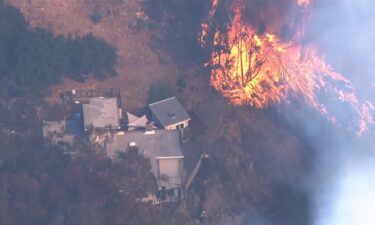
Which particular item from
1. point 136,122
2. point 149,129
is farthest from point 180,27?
point 149,129

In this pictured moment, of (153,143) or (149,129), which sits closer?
(153,143)

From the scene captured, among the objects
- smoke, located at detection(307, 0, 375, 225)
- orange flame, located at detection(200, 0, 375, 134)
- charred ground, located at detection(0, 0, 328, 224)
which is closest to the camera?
charred ground, located at detection(0, 0, 328, 224)

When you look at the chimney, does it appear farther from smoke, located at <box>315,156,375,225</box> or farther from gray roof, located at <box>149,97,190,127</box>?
smoke, located at <box>315,156,375,225</box>

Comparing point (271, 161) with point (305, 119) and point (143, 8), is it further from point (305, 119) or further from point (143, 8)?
point (143, 8)

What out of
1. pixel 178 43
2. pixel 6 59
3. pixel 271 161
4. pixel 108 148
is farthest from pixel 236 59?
pixel 6 59

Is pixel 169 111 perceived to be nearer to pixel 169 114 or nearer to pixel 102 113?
pixel 169 114

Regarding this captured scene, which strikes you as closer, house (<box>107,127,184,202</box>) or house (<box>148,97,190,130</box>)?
house (<box>107,127,184,202</box>)

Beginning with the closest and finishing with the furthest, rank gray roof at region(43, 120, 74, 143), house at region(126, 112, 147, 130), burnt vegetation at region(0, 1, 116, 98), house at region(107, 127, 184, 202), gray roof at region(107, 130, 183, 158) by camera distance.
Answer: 1. house at region(107, 127, 184, 202)
2. gray roof at region(107, 130, 183, 158)
3. gray roof at region(43, 120, 74, 143)
4. house at region(126, 112, 147, 130)
5. burnt vegetation at region(0, 1, 116, 98)

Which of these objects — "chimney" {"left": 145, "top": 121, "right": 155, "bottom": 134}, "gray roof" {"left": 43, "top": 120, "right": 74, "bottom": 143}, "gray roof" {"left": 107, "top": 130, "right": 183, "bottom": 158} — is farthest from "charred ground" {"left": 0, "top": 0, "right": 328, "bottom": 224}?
"chimney" {"left": 145, "top": 121, "right": 155, "bottom": 134}

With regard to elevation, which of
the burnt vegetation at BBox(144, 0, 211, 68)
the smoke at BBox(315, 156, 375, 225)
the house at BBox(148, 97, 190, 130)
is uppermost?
the burnt vegetation at BBox(144, 0, 211, 68)
